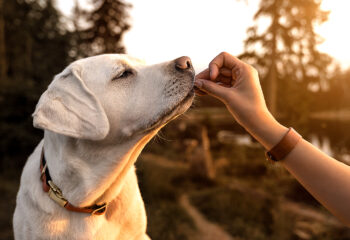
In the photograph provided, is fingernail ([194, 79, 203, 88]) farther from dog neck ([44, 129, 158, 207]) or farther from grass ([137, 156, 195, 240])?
grass ([137, 156, 195, 240])

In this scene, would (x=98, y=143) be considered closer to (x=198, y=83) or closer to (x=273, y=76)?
(x=198, y=83)

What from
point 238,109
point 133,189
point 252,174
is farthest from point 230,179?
point 238,109

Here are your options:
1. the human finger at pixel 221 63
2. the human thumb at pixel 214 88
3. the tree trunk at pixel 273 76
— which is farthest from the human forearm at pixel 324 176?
the tree trunk at pixel 273 76

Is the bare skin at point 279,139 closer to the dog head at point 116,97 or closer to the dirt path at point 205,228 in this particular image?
the dog head at point 116,97

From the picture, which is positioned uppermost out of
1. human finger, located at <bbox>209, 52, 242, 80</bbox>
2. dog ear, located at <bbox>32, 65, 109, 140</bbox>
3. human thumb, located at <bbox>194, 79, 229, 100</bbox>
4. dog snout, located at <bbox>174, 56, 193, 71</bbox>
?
human finger, located at <bbox>209, 52, 242, 80</bbox>

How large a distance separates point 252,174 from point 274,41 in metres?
4.42

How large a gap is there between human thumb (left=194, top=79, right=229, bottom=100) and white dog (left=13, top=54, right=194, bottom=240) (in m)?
0.16

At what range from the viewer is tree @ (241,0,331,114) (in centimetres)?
790

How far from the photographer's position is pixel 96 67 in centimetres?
228

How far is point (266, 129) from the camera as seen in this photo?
59.6 inches

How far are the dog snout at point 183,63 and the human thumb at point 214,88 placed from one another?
0.57 ft

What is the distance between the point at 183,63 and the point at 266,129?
0.87 metres

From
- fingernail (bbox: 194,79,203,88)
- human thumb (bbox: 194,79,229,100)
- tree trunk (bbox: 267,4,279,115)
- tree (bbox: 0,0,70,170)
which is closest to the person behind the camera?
human thumb (bbox: 194,79,229,100)

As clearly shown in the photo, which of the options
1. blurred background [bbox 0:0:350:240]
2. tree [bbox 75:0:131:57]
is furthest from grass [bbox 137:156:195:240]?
tree [bbox 75:0:131:57]
